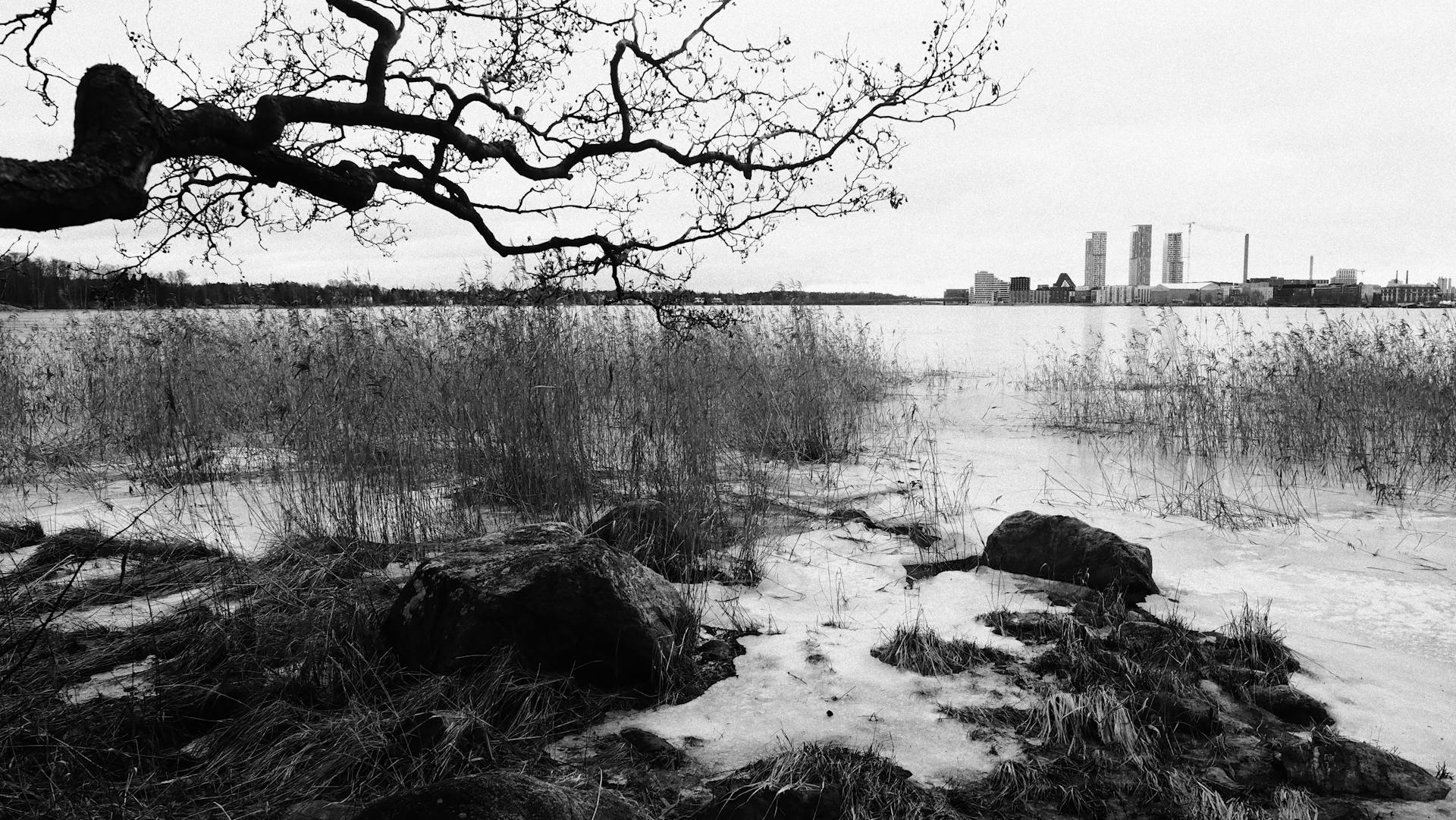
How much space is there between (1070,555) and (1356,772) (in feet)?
5.71

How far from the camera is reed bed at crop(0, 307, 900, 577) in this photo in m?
4.85

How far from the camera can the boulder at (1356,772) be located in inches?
93.0

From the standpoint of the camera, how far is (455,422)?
528 cm

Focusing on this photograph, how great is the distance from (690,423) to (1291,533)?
397 cm

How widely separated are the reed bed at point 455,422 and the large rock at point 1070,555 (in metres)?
1.44

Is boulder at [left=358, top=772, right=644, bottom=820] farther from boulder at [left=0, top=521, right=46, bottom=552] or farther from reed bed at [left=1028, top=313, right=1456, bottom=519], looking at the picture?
reed bed at [left=1028, top=313, right=1456, bottom=519]

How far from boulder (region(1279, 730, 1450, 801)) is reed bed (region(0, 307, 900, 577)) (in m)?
2.69

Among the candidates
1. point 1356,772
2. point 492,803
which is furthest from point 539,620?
point 1356,772

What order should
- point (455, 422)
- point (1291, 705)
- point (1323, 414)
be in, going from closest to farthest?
point (1291, 705) < point (455, 422) < point (1323, 414)

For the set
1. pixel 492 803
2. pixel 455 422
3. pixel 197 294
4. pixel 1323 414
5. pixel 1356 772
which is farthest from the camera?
pixel 197 294

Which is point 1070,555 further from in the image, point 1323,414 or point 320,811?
point 1323,414

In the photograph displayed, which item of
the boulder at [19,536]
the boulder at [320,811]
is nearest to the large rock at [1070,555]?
the boulder at [320,811]

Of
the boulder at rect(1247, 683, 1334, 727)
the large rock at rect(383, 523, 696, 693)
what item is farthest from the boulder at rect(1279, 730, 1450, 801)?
the large rock at rect(383, 523, 696, 693)

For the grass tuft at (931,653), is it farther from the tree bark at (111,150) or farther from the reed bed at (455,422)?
the tree bark at (111,150)
